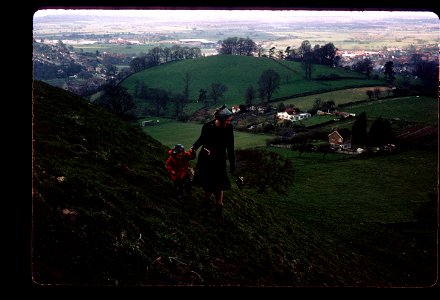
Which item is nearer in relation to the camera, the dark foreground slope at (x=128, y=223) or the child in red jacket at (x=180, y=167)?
the dark foreground slope at (x=128, y=223)

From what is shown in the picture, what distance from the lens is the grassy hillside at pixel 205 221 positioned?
418 cm

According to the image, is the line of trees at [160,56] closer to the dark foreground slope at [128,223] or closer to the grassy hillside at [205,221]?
the dark foreground slope at [128,223]

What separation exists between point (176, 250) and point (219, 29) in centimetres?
242

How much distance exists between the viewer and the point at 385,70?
5188mm

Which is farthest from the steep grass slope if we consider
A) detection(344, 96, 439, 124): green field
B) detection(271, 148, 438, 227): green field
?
Answer: detection(271, 148, 438, 227): green field

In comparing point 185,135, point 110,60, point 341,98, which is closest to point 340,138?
point 341,98

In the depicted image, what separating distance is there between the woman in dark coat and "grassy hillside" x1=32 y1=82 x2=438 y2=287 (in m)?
0.36

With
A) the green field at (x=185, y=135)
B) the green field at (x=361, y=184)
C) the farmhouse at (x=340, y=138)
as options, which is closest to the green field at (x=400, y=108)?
the farmhouse at (x=340, y=138)

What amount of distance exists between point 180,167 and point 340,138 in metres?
2.02

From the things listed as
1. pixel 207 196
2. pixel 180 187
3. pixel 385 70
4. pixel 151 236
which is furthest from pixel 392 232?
pixel 151 236

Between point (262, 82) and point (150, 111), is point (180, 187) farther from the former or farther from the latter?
point (262, 82)

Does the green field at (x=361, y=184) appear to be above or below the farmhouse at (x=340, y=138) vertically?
below

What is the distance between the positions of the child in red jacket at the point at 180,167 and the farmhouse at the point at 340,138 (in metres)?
1.69

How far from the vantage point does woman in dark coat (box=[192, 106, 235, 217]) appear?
5.02 meters
